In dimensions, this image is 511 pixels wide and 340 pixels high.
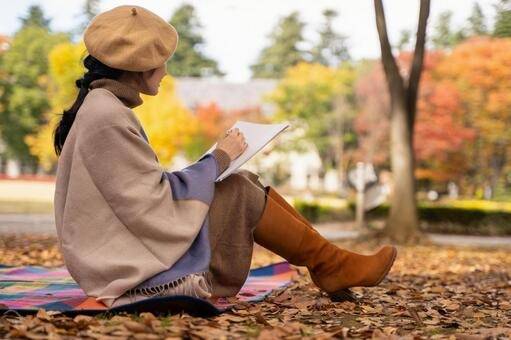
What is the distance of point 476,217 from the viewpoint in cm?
2023

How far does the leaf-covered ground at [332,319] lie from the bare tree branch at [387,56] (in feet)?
19.3

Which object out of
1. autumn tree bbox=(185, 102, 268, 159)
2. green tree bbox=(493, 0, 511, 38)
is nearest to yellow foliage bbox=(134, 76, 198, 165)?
autumn tree bbox=(185, 102, 268, 159)

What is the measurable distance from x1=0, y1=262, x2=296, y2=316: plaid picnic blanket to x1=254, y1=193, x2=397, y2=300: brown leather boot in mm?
310

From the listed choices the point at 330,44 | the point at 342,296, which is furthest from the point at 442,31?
the point at 342,296

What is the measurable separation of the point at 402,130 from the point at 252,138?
8.09 metres

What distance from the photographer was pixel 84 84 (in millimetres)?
3289

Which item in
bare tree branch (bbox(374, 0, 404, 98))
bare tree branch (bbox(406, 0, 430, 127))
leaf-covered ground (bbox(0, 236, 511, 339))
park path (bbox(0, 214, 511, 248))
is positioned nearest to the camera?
leaf-covered ground (bbox(0, 236, 511, 339))

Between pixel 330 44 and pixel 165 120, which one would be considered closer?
pixel 165 120

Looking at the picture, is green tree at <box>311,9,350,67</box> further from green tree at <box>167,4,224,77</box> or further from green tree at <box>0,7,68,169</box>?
green tree at <box>0,7,68,169</box>

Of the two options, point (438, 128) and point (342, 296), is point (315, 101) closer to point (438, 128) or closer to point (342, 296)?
point (438, 128)

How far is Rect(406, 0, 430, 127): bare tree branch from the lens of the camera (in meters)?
10.5

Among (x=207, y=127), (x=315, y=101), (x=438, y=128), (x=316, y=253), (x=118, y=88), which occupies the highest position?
(x=315, y=101)

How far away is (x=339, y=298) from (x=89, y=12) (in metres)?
42.2

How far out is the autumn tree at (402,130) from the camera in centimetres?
1080
